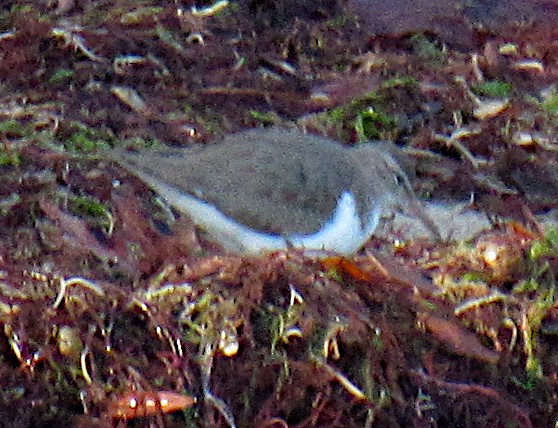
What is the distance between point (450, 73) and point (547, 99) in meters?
0.49

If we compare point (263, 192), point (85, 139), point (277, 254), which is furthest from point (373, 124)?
point (277, 254)

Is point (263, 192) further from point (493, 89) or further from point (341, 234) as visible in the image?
point (493, 89)

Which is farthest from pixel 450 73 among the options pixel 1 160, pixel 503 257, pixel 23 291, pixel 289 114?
pixel 23 291

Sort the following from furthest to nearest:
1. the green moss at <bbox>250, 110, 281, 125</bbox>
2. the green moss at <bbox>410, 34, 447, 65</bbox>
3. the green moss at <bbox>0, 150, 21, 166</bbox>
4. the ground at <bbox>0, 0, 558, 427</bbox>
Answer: the green moss at <bbox>410, 34, 447, 65</bbox> < the green moss at <bbox>250, 110, 281, 125</bbox> < the green moss at <bbox>0, 150, 21, 166</bbox> < the ground at <bbox>0, 0, 558, 427</bbox>

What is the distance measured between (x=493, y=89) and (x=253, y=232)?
7.04ft

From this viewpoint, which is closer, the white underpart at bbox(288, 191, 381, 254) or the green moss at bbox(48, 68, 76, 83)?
the white underpart at bbox(288, 191, 381, 254)

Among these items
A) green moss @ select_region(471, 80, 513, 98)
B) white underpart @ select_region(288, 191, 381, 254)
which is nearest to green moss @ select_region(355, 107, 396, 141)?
green moss @ select_region(471, 80, 513, 98)

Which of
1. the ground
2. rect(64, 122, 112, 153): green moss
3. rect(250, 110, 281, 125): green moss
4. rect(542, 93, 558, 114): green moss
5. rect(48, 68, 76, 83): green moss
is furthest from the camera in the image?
rect(542, 93, 558, 114): green moss

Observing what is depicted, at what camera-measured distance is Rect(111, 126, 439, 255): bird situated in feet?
16.8

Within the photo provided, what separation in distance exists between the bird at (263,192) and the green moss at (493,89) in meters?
1.57

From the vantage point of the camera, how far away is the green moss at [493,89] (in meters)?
6.85

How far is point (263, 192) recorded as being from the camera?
5.20 m

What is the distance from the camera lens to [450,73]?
6.96m

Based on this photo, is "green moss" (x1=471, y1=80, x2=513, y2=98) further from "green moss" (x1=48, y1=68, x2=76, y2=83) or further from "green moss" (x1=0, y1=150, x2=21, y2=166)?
"green moss" (x1=0, y1=150, x2=21, y2=166)
